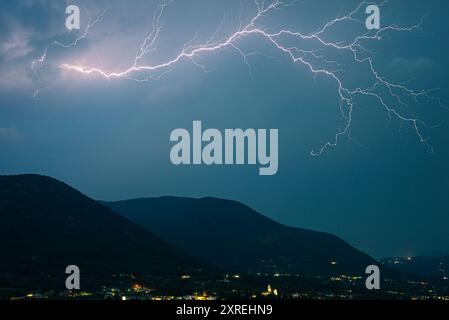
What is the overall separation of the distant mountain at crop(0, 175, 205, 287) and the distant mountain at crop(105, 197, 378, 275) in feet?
89.2

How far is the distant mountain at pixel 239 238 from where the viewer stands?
446ft

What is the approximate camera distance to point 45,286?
2635 inches

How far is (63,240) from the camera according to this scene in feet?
317

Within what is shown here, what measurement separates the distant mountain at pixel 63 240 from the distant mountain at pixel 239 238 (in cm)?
2719

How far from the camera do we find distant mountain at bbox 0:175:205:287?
272 ft

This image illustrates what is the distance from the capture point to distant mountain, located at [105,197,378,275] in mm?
135875

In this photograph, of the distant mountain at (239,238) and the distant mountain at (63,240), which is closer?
the distant mountain at (63,240)

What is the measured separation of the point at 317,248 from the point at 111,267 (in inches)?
3202

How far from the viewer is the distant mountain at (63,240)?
82875 mm

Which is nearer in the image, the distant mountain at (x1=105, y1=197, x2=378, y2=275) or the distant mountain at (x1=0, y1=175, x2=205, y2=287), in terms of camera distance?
the distant mountain at (x1=0, y1=175, x2=205, y2=287)

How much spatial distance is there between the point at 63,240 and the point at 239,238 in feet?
213
